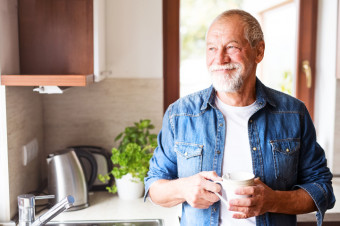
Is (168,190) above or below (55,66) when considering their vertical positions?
below

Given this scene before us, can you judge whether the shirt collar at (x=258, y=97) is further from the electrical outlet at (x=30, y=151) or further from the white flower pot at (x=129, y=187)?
the electrical outlet at (x=30, y=151)

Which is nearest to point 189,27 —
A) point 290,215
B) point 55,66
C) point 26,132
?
point 55,66

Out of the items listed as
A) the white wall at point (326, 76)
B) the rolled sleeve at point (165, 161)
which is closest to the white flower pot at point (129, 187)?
the rolled sleeve at point (165, 161)

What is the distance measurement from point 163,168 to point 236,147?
263 mm

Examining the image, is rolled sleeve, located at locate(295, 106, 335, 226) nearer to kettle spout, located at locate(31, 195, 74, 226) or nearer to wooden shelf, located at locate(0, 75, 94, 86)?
kettle spout, located at locate(31, 195, 74, 226)

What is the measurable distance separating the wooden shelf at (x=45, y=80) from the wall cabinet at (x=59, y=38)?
0.62 ft

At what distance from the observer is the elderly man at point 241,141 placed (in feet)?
4.60

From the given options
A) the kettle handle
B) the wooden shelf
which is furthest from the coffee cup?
the kettle handle

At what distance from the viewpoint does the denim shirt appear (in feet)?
4.65

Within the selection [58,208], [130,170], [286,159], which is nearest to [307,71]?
[130,170]

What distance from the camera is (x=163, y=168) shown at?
59.6 inches

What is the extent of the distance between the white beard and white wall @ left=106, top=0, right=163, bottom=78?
42.2 inches

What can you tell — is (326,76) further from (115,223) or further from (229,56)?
(115,223)

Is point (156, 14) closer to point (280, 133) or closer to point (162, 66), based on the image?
point (162, 66)
